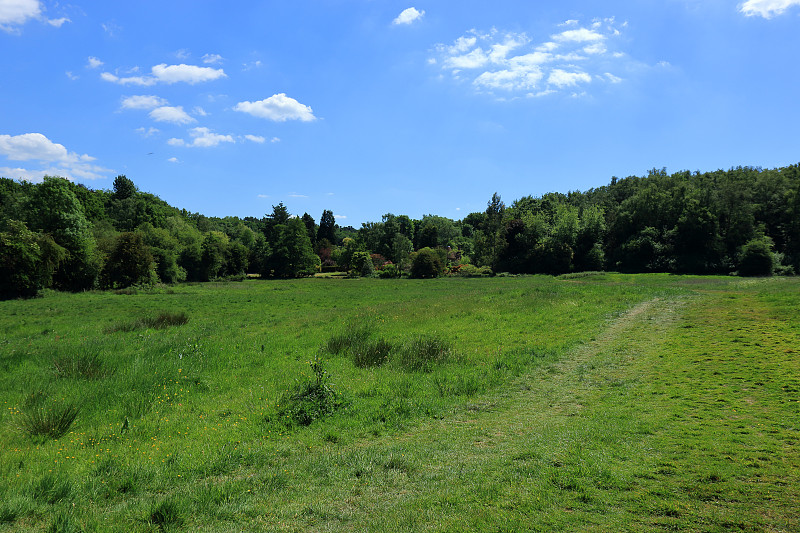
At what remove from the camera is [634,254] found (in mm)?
61844

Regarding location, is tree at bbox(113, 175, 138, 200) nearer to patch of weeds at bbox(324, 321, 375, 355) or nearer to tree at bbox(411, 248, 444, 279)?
tree at bbox(411, 248, 444, 279)

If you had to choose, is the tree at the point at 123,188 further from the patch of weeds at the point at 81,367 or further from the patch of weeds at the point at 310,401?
the patch of weeds at the point at 310,401

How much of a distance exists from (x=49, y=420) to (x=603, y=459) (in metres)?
11.0

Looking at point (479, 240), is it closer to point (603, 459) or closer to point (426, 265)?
point (426, 265)

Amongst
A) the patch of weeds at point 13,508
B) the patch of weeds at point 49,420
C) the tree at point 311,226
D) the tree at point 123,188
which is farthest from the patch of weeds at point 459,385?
the tree at point 311,226

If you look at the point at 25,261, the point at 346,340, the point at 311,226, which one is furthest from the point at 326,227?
the point at 346,340

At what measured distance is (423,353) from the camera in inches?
551

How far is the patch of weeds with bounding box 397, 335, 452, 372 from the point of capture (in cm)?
1309

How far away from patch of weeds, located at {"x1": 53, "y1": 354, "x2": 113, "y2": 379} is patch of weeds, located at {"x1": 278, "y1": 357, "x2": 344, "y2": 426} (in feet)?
21.2

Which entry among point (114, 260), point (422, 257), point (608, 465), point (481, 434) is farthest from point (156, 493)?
point (422, 257)

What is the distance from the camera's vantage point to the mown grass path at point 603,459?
4719mm

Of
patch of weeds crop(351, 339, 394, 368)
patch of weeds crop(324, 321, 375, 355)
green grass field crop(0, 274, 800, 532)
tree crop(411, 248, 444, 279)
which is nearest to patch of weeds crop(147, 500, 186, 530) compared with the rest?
green grass field crop(0, 274, 800, 532)

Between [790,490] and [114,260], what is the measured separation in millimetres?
60546

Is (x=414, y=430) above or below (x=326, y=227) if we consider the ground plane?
below
